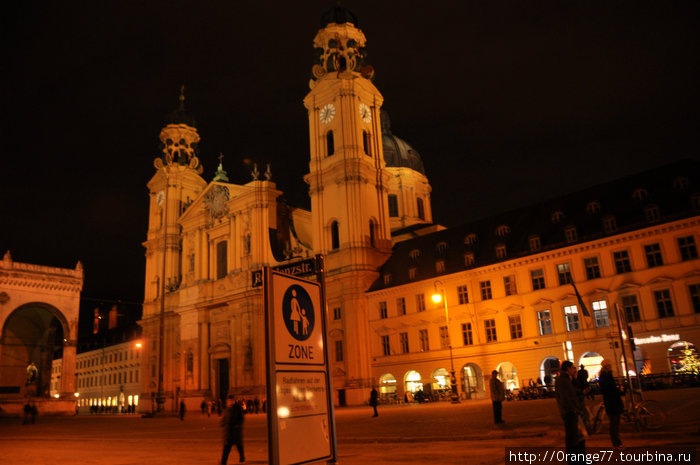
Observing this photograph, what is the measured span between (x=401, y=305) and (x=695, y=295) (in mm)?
21373

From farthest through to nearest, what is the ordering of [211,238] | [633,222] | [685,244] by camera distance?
[211,238], [633,222], [685,244]

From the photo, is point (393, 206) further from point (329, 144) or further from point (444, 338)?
point (444, 338)

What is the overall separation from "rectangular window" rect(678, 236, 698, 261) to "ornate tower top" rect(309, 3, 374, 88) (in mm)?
33888

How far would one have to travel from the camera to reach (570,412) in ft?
30.9

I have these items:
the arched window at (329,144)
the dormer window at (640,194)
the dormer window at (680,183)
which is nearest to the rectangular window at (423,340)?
the dormer window at (640,194)

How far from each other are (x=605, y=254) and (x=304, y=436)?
35284mm

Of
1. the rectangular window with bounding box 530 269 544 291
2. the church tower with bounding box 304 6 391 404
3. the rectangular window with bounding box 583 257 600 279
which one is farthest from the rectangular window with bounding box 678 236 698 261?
the church tower with bounding box 304 6 391 404

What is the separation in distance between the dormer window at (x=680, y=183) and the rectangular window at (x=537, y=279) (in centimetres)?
989

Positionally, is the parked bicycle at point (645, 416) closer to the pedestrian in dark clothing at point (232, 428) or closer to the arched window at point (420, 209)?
the pedestrian in dark clothing at point (232, 428)

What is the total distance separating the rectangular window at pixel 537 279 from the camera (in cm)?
4039

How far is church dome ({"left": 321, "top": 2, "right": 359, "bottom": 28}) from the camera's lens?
60.1m

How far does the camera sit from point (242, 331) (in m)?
58.2

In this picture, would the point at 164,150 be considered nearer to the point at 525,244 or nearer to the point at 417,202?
the point at 417,202

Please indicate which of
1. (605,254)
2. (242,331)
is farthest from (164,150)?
(605,254)
